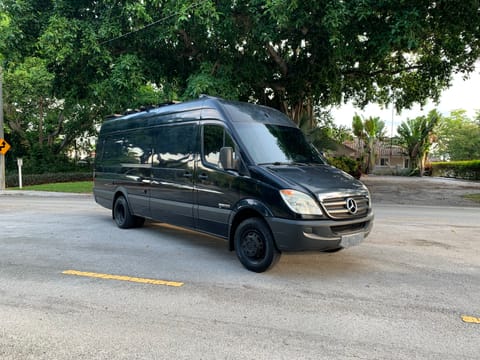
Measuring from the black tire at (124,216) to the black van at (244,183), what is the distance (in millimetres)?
363

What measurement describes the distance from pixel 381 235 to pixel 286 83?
1191cm

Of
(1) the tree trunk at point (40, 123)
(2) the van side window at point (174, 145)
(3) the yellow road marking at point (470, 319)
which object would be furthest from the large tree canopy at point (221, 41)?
(1) the tree trunk at point (40, 123)

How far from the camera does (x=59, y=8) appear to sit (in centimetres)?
Result: 1341

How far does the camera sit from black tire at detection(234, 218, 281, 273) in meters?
4.95

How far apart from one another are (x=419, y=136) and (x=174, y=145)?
125 ft

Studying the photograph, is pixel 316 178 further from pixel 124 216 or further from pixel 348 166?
pixel 348 166

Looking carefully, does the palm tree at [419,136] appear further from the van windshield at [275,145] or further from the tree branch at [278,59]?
the van windshield at [275,145]

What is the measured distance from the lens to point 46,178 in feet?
83.1

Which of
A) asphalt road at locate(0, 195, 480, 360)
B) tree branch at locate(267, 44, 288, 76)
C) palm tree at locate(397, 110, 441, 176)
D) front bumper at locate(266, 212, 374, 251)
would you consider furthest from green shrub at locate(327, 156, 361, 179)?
front bumper at locate(266, 212, 374, 251)

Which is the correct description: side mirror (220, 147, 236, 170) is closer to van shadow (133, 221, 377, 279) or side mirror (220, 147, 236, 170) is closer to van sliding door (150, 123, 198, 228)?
van sliding door (150, 123, 198, 228)

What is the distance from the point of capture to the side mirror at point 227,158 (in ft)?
17.2

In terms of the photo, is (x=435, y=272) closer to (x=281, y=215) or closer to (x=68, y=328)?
(x=281, y=215)

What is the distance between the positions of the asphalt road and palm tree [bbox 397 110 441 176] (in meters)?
35.4

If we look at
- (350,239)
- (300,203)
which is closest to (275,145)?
(300,203)
